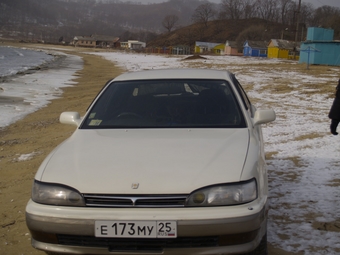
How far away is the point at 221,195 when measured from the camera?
105 inches

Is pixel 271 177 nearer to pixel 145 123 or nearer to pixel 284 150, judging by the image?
pixel 284 150

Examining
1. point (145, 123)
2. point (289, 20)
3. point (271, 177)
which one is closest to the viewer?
point (145, 123)

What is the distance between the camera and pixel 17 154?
677cm

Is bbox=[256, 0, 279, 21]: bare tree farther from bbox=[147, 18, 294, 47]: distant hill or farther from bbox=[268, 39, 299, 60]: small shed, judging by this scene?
bbox=[268, 39, 299, 60]: small shed

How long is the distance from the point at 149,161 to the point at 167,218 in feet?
1.68

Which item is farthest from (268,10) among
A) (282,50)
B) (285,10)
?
(282,50)

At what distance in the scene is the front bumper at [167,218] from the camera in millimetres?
2525

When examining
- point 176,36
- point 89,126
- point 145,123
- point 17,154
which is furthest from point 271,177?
point 176,36

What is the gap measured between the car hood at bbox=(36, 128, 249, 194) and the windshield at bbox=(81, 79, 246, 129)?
0.22 meters

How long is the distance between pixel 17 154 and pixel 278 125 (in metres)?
5.21

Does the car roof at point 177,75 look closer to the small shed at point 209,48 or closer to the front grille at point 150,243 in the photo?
the front grille at point 150,243

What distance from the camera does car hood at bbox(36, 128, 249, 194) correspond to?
269 cm

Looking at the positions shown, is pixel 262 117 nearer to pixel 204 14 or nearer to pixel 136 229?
pixel 136 229

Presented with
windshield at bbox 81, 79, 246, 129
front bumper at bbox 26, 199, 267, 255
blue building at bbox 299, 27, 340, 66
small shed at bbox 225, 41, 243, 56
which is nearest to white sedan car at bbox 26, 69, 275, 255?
front bumper at bbox 26, 199, 267, 255
